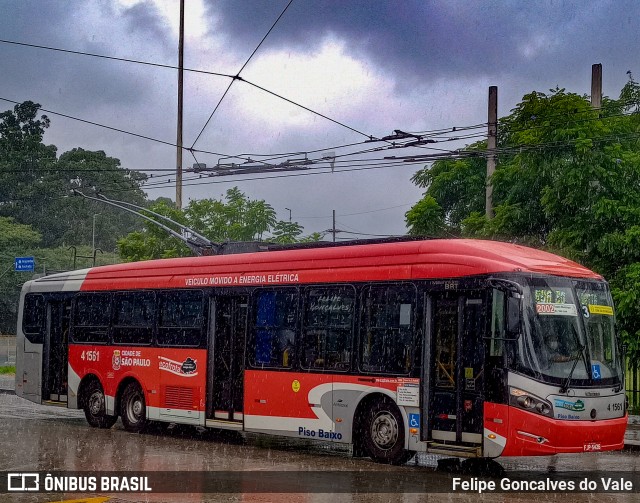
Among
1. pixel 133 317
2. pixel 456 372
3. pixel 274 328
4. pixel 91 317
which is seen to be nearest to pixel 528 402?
pixel 456 372

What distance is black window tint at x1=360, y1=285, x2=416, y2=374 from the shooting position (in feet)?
48.4

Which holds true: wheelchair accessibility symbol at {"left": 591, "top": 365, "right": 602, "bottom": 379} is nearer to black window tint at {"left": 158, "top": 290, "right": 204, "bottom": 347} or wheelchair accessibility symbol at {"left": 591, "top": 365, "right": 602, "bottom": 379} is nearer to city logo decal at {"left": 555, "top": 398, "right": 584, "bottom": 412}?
city logo decal at {"left": 555, "top": 398, "right": 584, "bottom": 412}

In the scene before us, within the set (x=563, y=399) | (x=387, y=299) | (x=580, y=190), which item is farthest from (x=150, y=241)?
(x=563, y=399)

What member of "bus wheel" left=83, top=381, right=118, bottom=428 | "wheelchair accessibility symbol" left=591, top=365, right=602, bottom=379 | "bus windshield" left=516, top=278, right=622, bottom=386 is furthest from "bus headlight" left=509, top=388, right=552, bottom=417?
"bus wheel" left=83, top=381, right=118, bottom=428

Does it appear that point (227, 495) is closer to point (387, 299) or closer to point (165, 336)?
point (387, 299)

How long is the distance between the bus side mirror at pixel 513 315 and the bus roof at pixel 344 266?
0.51 m

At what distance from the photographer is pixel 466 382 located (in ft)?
45.4

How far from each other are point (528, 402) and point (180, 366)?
7630 mm

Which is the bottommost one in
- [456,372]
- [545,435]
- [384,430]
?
[384,430]

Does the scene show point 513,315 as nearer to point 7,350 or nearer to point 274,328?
point 274,328

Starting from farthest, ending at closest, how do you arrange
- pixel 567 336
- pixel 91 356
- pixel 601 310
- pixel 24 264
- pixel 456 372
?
1. pixel 24 264
2. pixel 91 356
3. pixel 601 310
4. pixel 456 372
5. pixel 567 336

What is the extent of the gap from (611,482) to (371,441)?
3.53 metres

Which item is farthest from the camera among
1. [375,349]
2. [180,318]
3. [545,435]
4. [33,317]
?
[33,317]

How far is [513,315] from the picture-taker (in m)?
13.4
